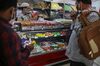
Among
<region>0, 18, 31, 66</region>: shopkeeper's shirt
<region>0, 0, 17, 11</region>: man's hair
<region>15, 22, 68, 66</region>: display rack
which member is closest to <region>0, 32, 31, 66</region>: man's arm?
<region>0, 18, 31, 66</region>: shopkeeper's shirt

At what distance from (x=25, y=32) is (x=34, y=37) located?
1.05 feet

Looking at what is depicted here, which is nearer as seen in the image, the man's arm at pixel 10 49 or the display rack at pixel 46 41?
the man's arm at pixel 10 49

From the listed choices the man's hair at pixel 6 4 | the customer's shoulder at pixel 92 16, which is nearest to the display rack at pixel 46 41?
the customer's shoulder at pixel 92 16

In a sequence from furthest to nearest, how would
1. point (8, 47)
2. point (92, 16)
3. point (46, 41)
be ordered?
point (46, 41)
point (92, 16)
point (8, 47)

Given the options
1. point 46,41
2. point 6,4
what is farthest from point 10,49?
point 46,41

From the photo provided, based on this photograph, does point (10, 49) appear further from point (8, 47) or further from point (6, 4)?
point (6, 4)

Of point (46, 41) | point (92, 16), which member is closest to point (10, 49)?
A: point (92, 16)

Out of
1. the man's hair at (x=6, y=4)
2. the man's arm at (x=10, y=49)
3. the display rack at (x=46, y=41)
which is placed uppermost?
the man's hair at (x=6, y=4)

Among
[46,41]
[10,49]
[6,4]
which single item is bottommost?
[46,41]

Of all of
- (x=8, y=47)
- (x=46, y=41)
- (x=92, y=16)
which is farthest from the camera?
(x=46, y=41)

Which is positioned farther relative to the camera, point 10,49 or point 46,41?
point 46,41

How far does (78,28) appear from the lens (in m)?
3.13

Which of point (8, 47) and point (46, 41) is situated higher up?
point (8, 47)

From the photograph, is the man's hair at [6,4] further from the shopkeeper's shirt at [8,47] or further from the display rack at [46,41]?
the display rack at [46,41]
